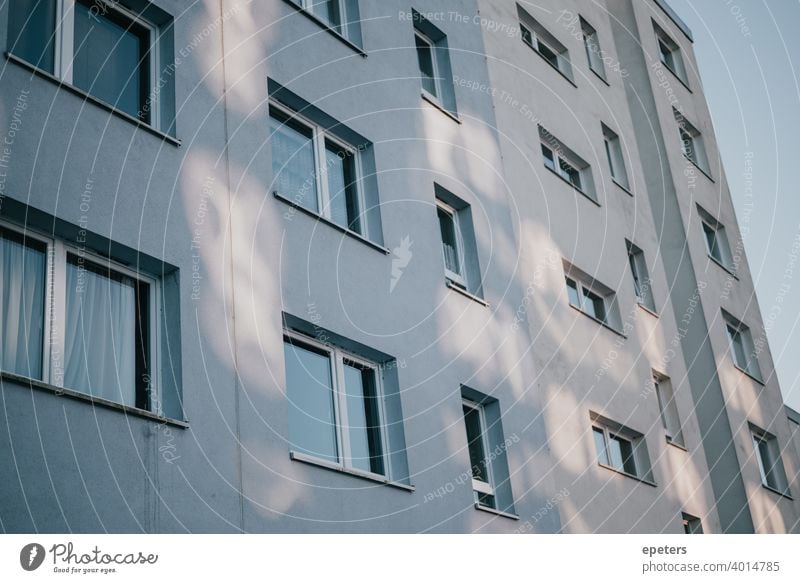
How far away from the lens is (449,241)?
1742 centimetres

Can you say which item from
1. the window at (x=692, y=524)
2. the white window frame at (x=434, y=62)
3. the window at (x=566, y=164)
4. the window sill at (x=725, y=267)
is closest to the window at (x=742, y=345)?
the window sill at (x=725, y=267)

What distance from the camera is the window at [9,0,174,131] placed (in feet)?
38.1

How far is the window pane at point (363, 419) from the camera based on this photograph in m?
13.8

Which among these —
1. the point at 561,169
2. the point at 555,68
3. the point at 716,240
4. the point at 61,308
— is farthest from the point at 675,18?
the point at 61,308

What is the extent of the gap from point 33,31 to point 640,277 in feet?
51.0

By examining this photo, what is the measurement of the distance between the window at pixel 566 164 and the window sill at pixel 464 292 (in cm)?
514

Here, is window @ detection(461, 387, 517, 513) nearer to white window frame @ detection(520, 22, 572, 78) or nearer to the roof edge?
white window frame @ detection(520, 22, 572, 78)

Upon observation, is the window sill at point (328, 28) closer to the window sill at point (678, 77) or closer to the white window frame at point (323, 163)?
the white window frame at point (323, 163)

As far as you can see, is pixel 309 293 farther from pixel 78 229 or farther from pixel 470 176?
pixel 470 176

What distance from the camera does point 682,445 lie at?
881 inches

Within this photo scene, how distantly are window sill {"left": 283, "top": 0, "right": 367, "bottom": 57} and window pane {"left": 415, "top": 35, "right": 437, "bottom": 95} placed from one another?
2.16 meters

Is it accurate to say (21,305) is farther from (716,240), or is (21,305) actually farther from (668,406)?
(716,240)
